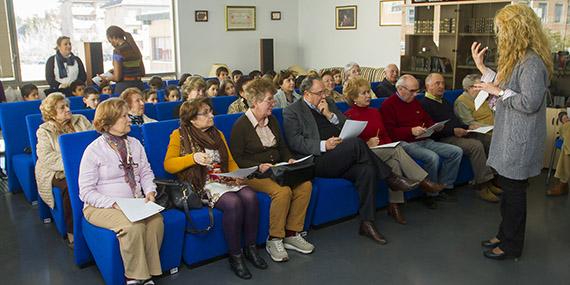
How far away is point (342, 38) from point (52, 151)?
24.2ft

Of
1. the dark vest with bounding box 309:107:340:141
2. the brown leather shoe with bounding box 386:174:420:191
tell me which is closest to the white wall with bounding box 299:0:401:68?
the dark vest with bounding box 309:107:340:141

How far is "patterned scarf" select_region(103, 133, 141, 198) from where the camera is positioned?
3.12 metres

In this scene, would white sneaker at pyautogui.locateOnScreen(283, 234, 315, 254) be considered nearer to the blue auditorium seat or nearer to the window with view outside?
the blue auditorium seat

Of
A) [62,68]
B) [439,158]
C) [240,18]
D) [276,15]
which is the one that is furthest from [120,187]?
[276,15]

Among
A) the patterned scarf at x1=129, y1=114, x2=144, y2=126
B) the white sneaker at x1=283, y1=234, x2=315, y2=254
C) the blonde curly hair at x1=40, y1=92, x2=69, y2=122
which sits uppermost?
the blonde curly hair at x1=40, y1=92, x2=69, y2=122

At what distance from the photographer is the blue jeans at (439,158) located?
177 inches

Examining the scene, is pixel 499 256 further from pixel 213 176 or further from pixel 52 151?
pixel 52 151

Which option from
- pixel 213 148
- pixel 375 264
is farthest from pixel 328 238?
pixel 213 148

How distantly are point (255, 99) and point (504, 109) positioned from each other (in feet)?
5.36

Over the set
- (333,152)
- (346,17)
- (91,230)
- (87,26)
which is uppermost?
(346,17)

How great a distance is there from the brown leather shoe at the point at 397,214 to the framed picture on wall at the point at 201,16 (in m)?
6.69

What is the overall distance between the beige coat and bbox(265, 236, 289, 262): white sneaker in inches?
60.8

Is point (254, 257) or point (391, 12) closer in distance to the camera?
point (254, 257)

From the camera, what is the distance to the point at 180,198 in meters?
Result: 3.20
